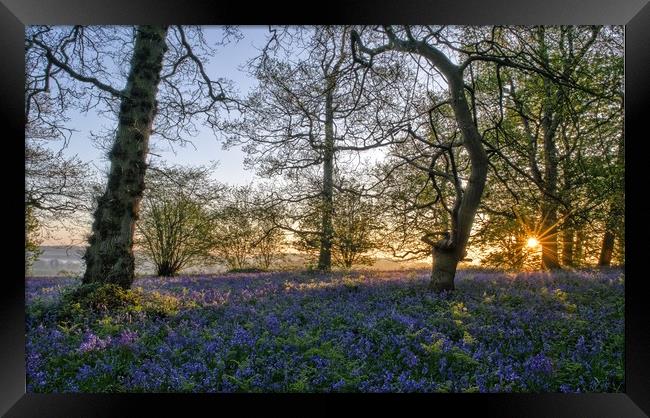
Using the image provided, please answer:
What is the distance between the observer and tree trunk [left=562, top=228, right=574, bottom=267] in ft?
14.6

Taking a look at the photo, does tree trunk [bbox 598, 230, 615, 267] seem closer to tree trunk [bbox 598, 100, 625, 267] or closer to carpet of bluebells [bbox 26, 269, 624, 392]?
tree trunk [bbox 598, 100, 625, 267]

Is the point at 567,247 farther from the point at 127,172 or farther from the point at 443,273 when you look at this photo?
the point at 127,172

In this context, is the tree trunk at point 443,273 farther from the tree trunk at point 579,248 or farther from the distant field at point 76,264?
the tree trunk at point 579,248

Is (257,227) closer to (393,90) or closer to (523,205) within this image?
(393,90)

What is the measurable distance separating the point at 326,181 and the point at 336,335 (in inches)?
69.2

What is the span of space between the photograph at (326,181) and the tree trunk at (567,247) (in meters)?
0.03

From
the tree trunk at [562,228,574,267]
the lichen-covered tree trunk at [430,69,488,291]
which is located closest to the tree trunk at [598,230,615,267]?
the tree trunk at [562,228,574,267]

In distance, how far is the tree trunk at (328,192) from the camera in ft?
14.4

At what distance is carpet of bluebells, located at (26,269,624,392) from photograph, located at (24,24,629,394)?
0.04 m

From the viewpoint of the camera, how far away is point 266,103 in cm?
442

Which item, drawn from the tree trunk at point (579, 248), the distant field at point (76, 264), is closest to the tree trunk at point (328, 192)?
the distant field at point (76, 264)
